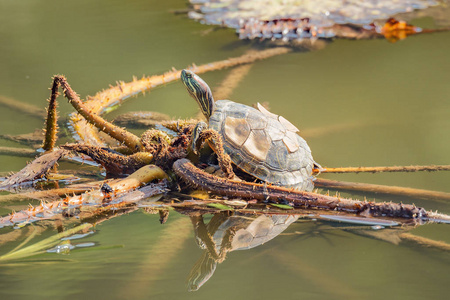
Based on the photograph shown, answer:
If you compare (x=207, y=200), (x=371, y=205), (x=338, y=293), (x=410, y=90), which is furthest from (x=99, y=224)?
(x=410, y=90)

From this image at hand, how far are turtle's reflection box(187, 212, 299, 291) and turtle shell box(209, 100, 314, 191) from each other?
345mm

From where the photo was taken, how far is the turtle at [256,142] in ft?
9.04

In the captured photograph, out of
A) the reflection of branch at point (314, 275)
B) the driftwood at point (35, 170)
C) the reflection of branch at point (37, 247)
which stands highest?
the driftwood at point (35, 170)

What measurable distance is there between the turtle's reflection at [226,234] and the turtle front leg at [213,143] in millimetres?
228

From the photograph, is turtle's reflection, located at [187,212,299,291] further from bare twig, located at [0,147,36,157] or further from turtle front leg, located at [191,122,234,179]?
bare twig, located at [0,147,36,157]

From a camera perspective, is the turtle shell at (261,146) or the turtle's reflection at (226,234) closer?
the turtle's reflection at (226,234)

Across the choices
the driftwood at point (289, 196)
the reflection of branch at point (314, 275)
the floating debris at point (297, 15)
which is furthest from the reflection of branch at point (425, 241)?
the floating debris at point (297, 15)

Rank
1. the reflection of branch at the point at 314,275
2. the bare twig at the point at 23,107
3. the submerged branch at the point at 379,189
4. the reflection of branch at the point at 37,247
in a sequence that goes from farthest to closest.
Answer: the bare twig at the point at 23,107 < the submerged branch at the point at 379,189 < the reflection of branch at the point at 37,247 < the reflection of branch at the point at 314,275

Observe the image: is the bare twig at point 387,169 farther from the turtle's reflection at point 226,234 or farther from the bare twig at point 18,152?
the bare twig at point 18,152

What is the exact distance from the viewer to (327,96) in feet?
13.8

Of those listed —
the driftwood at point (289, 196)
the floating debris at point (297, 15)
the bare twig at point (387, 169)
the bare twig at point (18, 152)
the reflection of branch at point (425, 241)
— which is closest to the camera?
the reflection of branch at point (425, 241)

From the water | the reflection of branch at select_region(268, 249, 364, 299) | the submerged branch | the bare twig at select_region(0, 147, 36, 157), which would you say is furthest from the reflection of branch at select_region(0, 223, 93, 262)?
the submerged branch

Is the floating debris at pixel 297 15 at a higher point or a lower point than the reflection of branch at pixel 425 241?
higher

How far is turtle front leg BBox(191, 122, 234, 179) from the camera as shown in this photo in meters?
2.52
